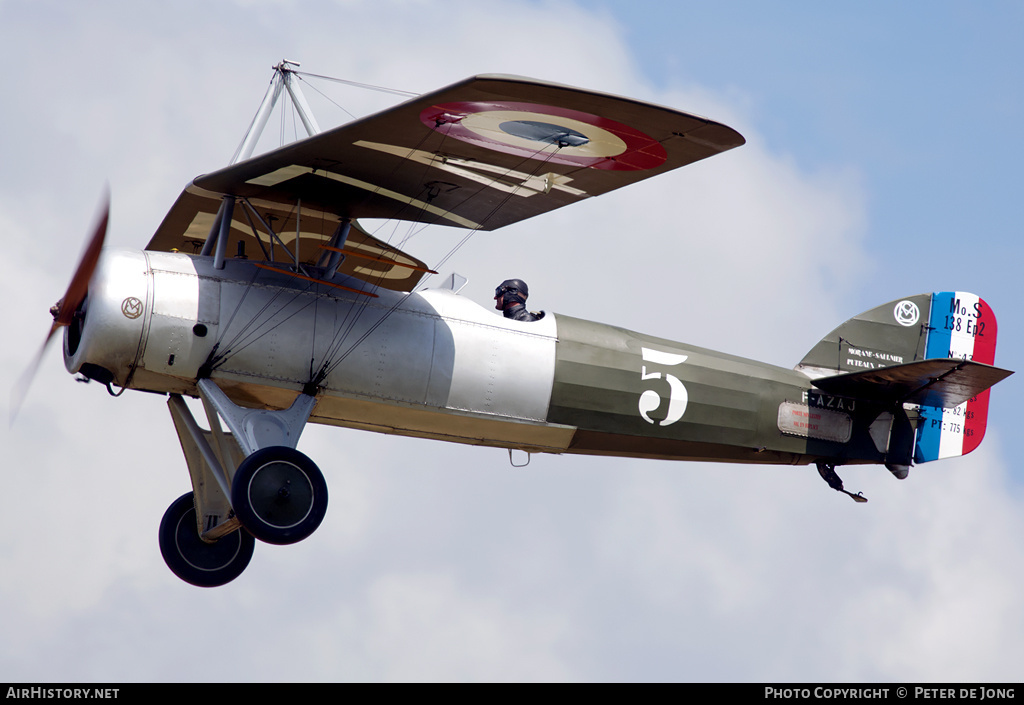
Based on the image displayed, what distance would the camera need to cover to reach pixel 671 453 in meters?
13.4

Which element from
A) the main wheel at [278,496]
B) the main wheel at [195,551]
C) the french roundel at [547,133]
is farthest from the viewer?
the main wheel at [195,551]

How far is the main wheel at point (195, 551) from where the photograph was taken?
12812 mm

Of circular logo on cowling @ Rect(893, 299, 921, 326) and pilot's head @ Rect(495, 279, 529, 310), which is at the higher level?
circular logo on cowling @ Rect(893, 299, 921, 326)

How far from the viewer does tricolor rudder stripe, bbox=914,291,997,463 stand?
571 inches

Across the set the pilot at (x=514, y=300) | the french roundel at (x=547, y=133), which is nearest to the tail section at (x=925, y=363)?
the pilot at (x=514, y=300)

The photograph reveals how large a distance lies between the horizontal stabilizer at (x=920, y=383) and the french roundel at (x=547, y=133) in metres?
3.80

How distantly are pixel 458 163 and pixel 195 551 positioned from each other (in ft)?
14.8

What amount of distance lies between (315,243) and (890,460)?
249 inches

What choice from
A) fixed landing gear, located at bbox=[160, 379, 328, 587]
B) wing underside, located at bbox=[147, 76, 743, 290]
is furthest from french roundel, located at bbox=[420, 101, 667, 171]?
fixed landing gear, located at bbox=[160, 379, 328, 587]

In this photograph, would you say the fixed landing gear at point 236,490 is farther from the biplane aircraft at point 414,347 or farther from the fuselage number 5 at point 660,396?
the fuselage number 5 at point 660,396

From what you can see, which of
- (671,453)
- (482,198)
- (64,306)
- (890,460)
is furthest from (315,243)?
(890,460)

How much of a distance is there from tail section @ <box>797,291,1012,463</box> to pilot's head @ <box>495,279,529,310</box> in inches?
132

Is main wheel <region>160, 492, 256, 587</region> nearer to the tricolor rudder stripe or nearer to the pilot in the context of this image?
the pilot
